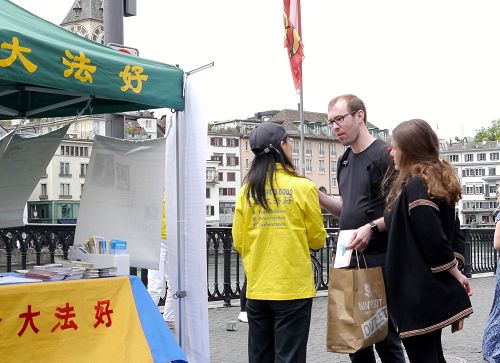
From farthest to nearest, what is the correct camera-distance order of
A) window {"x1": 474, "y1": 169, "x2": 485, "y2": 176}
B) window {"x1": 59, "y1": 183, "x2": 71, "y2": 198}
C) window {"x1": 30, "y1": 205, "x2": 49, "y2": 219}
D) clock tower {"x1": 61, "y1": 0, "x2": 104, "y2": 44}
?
window {"x1": 474, "y1": 169, "x2": 485, "y2": 176} → clock tower {"x1": 61, "y1": 0, "x2": 104, "y2": 44} → window {"x1": 59, "y1": 183, "x2": 71, "y2": 198} → window {"x1": 30, "y1": 205, "x2": 49, "y2": 219}

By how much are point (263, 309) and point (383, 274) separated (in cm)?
80

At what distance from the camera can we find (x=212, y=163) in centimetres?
12425

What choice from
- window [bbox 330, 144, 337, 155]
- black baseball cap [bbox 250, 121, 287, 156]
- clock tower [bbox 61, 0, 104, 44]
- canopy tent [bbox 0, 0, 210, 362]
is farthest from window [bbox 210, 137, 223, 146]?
black baseball cap [bbox 250, 121, 287, 156]

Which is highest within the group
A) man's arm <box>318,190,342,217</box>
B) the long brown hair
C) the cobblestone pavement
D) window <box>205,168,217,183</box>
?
window <box>205,168,217,183</box>

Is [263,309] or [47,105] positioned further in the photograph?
[47,105]

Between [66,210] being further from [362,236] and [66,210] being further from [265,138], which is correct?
[362,236]

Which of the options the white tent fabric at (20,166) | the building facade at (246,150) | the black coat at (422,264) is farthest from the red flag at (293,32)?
the building facade at (246,150)

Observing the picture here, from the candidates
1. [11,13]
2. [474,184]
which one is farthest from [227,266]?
[474,184]

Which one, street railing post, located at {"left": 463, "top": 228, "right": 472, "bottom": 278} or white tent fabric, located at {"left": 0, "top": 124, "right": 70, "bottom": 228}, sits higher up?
white tent fabric, located at {"left": 0, "top": 124, "right": 70, "bottom": 228}

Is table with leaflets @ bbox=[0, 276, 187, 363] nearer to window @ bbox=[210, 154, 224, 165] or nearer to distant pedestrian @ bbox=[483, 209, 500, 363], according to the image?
distant pedestrian @ bbox=[483, 209, 500, 363]

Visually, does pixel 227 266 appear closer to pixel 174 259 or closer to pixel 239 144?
pixel 174 259

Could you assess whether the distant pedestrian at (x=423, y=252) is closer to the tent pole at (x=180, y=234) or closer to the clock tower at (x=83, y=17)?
the tent pole at (x=180, y=234)

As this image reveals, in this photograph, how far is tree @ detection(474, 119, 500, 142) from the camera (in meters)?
142

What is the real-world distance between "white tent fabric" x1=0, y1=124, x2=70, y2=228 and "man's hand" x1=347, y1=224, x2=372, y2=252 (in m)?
3.40
